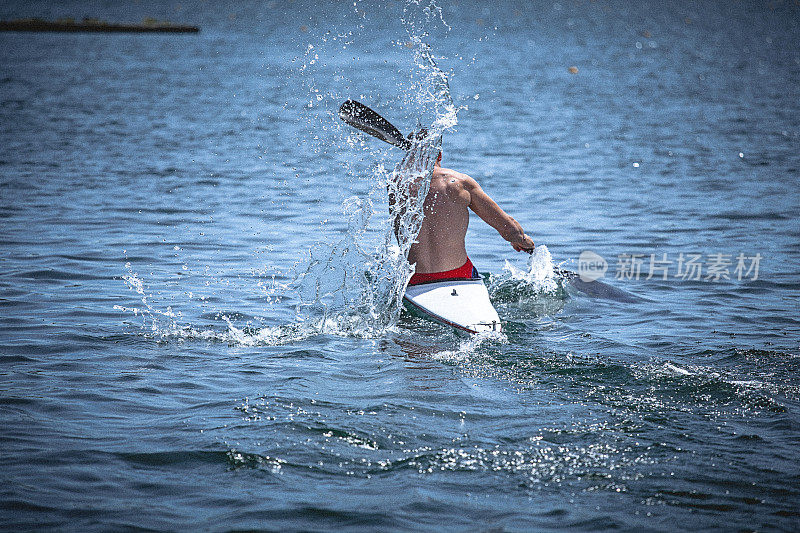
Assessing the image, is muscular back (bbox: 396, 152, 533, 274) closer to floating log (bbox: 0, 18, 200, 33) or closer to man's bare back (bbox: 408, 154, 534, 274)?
man's bare back (bbox: 408, 154, 534, 274)

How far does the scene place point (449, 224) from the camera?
7660 mm

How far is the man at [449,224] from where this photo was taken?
24.9 ft

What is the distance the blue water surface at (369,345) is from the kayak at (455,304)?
20 centimetres

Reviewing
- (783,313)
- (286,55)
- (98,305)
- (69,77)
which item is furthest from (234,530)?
(286,55)

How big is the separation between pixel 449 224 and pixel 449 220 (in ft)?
0.13

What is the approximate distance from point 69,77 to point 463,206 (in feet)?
90.5

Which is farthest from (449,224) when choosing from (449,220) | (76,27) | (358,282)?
(76,27)

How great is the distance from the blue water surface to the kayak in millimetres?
198

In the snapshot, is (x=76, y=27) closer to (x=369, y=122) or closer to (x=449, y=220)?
(x=369, y=122)

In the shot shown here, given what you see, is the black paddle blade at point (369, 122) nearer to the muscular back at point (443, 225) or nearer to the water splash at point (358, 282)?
the water splash at point (358, 282)

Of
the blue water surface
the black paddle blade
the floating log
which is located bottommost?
the blue water surface

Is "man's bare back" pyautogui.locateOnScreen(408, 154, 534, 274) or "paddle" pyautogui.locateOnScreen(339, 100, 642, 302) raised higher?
"paddle" pyautogui.locateOnScreen(339, 100, 642, 302)

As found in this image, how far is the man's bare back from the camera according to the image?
298 inches

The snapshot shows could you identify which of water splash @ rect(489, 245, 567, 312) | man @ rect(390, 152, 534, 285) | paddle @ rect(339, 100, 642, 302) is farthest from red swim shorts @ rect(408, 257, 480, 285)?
water splash @ rect(489, 245, 567, 312)
